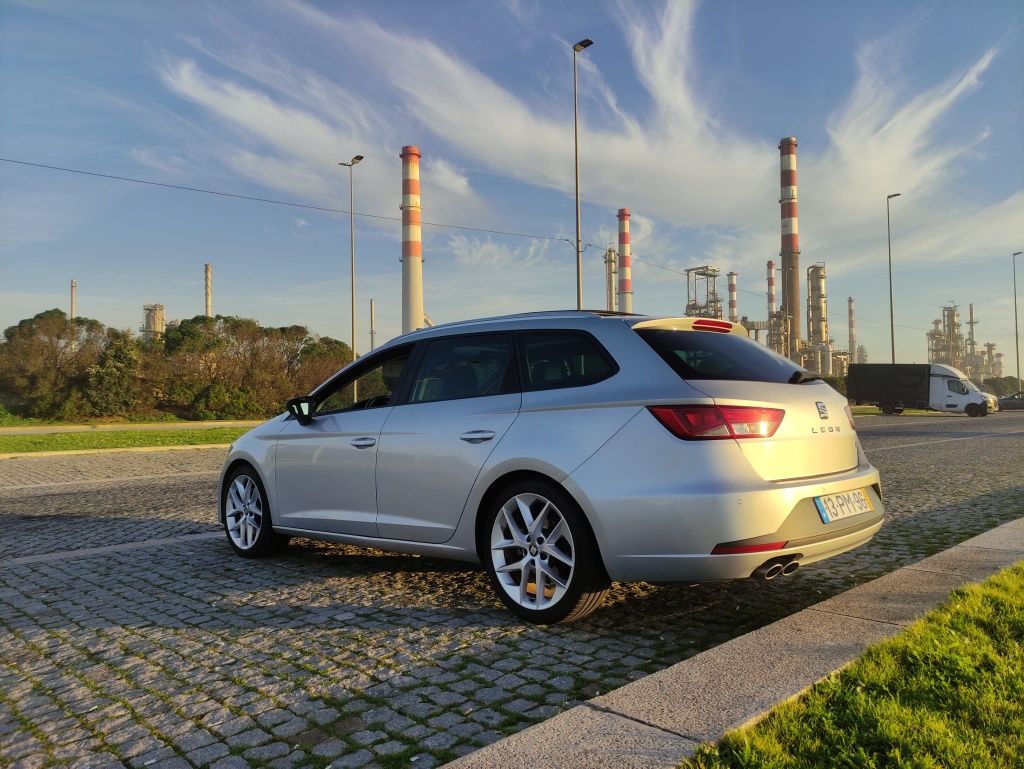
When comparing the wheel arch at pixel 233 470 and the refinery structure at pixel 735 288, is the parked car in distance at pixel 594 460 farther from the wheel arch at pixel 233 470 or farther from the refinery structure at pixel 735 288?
the refinery structure at pixel 735 288

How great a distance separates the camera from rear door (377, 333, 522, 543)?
415cm

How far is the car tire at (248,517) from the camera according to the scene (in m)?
5.59

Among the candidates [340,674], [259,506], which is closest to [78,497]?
[259,506]

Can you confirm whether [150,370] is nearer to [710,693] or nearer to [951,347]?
[710,693]

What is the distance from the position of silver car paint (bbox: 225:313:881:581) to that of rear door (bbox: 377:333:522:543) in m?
0.13

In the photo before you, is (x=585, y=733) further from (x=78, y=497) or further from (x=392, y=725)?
(x=78, y=497)

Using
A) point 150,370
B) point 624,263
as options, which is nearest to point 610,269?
point 624,263

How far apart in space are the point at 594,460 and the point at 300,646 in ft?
5.14

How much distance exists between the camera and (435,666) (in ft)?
11.0

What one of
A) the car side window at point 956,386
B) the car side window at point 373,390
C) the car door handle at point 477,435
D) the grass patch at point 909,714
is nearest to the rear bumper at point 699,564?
the grass patch at point 909,714

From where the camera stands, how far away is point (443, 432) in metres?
4.32

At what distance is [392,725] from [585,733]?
71 cm

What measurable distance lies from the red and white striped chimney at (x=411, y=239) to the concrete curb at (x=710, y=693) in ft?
142

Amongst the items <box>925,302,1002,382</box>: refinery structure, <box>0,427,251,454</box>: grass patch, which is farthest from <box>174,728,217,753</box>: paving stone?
<box>925,302,1002,382</box>: refinery structure
